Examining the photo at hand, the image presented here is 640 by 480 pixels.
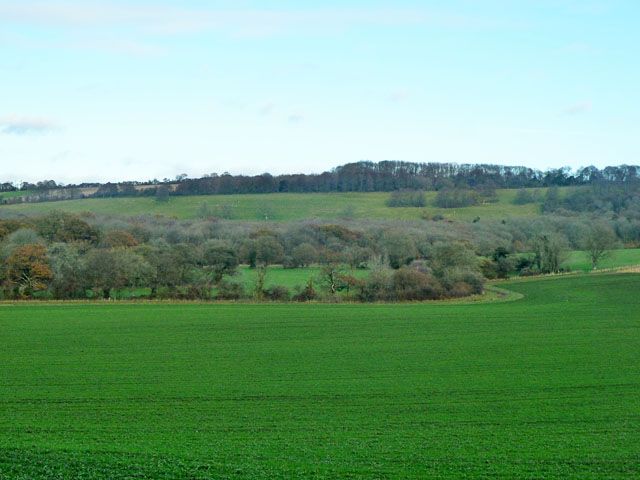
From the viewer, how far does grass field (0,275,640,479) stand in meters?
18.8

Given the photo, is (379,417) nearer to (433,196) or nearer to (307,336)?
(307,336)

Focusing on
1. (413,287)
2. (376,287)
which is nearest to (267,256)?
(376,287)

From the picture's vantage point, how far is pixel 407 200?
14688 cm

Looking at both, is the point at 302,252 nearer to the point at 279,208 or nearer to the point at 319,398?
the point at 279,208

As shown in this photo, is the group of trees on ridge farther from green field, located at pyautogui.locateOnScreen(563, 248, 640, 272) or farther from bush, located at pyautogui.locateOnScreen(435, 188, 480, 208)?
bush, located at pyautogui.locateOnScreen(435, 188, 480, 208)

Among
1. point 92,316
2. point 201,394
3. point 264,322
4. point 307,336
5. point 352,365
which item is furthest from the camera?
point 92,316

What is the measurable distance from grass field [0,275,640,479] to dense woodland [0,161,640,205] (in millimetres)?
106347

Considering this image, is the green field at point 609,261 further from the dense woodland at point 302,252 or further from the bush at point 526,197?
the bush at point 526,197

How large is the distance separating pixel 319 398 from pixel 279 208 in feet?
377

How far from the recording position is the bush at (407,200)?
14550cm

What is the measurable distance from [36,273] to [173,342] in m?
31.6

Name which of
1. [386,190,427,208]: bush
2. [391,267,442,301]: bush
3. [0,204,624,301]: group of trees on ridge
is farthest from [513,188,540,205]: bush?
[391,267,442,301]: bush

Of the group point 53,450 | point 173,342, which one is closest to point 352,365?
point 173,342

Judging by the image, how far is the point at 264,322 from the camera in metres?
48.0
